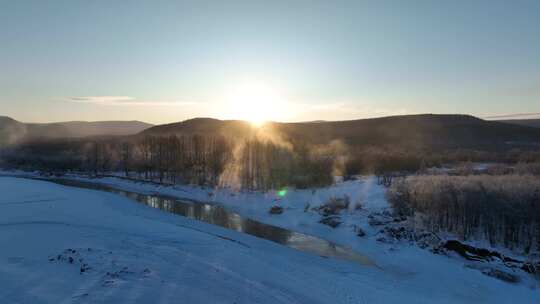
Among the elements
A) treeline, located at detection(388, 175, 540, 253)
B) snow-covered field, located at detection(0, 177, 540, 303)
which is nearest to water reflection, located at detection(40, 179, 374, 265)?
snow-covered field, located at detection(0, 177, 540, 303)

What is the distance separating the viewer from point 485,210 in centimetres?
2125

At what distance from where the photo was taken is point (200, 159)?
202 ft

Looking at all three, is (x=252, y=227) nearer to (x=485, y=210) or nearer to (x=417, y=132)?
(x=485, y=210)

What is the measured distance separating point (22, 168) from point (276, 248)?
7222cm

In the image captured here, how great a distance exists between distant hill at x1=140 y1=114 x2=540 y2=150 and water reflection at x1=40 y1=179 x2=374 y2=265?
45508 mm

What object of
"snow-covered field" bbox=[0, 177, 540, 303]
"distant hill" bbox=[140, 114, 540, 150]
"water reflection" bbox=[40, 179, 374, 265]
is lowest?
"water reflection" bbox=[40, 179, 374, 265]

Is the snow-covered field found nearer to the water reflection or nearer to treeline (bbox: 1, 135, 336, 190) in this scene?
the water reflection

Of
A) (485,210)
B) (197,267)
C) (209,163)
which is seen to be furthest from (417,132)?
(197,267)

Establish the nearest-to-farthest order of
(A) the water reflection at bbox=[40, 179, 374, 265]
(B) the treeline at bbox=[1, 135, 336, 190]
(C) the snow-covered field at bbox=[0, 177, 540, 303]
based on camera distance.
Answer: (C) the snow-covered field at bbox=[0, 177, 540, 303]
(A) the water reflection at bbox=[40, 179, 374, 265]
(B) the treeline at bbox=[1, 135, 336, 190]

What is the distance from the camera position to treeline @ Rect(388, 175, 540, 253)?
19.7 metres

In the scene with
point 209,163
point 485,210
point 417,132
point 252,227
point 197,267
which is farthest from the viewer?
point 417,132

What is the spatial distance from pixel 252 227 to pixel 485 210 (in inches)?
595

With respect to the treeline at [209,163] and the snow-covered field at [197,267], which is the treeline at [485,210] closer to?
the snow-covered field at [197,267]

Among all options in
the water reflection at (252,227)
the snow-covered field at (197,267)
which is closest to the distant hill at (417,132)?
the water reflection at (252,227)
